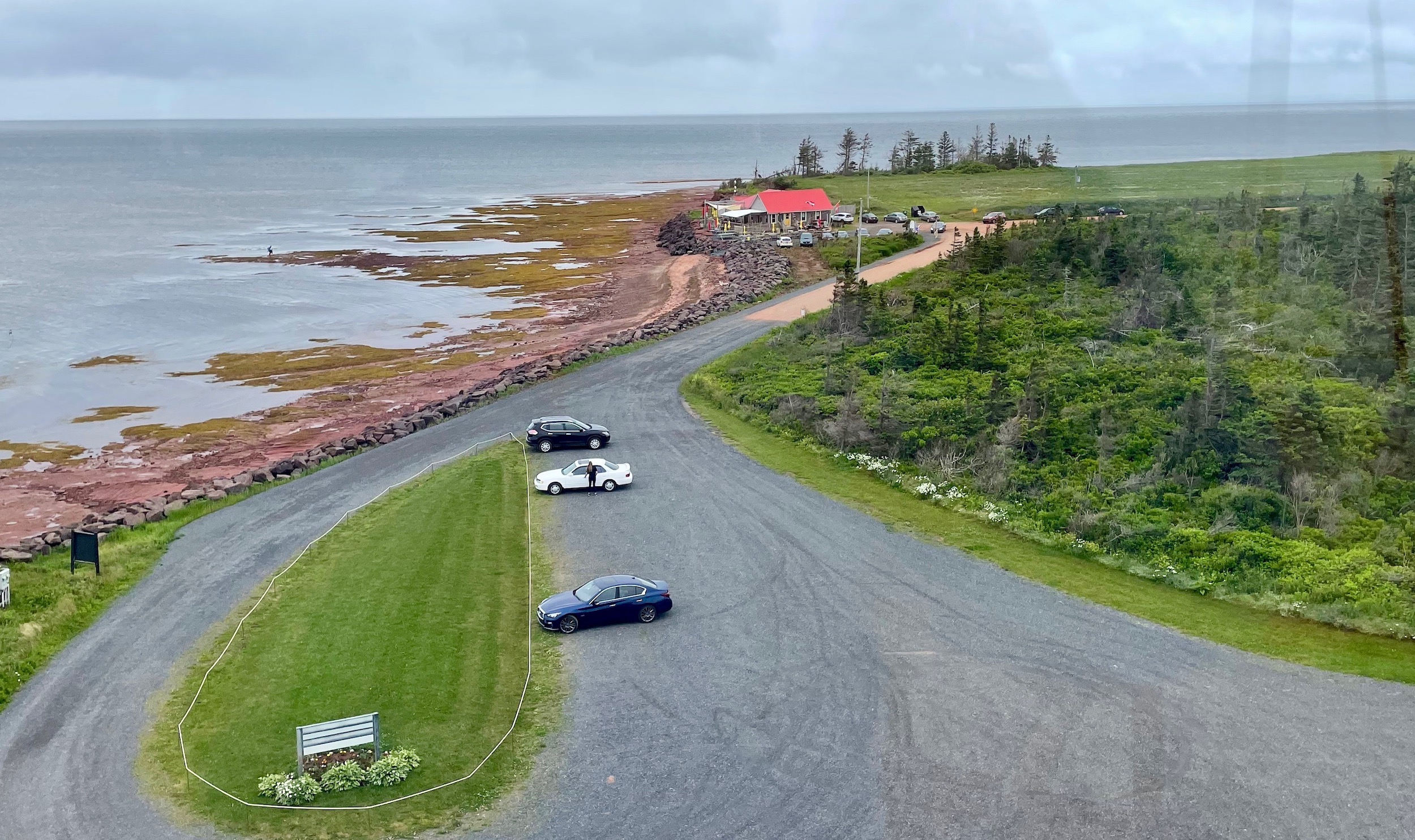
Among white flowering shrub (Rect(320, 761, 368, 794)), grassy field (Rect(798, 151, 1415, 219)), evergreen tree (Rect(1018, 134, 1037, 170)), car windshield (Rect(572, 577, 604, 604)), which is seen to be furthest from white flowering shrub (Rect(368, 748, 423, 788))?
evergreen tree (Rect(1018, 134, 1037, 170))

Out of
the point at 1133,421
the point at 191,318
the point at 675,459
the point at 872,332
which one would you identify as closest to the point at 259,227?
the point at 191,318

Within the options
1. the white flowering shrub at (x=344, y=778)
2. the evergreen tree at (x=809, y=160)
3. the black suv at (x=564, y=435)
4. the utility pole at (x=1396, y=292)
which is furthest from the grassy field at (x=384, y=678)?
the evergreen tree at (x=809, y=160)

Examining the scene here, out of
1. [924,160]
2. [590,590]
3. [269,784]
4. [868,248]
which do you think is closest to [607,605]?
[590,590]

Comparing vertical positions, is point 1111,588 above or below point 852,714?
above

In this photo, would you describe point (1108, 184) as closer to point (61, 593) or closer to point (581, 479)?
point (581, 479)

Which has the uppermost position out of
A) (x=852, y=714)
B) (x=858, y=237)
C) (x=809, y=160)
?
(x=809, y=160)

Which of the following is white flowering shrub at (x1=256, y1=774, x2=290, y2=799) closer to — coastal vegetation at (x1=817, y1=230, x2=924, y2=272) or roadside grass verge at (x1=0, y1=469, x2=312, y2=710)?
roadside grass verge at (x1=0, y1=469, x2=312, y2=710)
